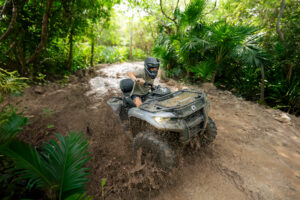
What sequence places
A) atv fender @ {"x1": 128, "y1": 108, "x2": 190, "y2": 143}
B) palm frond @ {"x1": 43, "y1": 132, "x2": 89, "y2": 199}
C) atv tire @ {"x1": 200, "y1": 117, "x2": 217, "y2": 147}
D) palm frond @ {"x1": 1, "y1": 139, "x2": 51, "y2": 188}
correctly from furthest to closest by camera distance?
atv tire @ {"x1": 200, "y1": 117, "x2": 217, "y2": 147}
atv fender @ {"x1": 128, "y1": 108, "x2": 190, "y2": 143}
palm frond @ {"x1": 43, "y1": 132, "x2": 89, "y2": 199}
palm frond @ {"x1": 1, "y1": 139, "x2": 51, "y2": 188}

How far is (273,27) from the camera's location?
554 cm

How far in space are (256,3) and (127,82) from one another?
7.27m

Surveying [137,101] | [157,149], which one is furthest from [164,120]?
[137,101]

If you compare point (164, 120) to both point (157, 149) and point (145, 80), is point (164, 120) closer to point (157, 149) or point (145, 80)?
point (157, 149)

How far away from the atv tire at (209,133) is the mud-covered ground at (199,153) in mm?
174

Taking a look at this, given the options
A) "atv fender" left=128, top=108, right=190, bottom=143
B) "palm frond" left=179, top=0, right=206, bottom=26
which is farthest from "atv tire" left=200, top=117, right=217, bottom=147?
"palm frond" left=179, top=0, right=206, bottom=26

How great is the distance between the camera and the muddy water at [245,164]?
5.91ft

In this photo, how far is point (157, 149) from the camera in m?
1.70

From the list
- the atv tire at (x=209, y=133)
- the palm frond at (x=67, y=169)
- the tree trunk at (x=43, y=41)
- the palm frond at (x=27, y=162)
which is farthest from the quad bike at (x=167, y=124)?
the tree trunk at (x=43, y=41)

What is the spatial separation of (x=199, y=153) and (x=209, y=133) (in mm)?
390

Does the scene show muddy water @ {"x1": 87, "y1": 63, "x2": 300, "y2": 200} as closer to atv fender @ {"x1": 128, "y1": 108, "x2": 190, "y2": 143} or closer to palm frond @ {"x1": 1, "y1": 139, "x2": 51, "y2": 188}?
atv fender @ {"x1": 128, "y1": 108, "x2": 190, "y2": 143}

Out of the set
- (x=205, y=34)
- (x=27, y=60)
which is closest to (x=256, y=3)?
(x=205, y=34)

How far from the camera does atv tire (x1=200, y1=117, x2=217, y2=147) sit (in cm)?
→ 226

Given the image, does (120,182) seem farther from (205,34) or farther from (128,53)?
(128,53)
